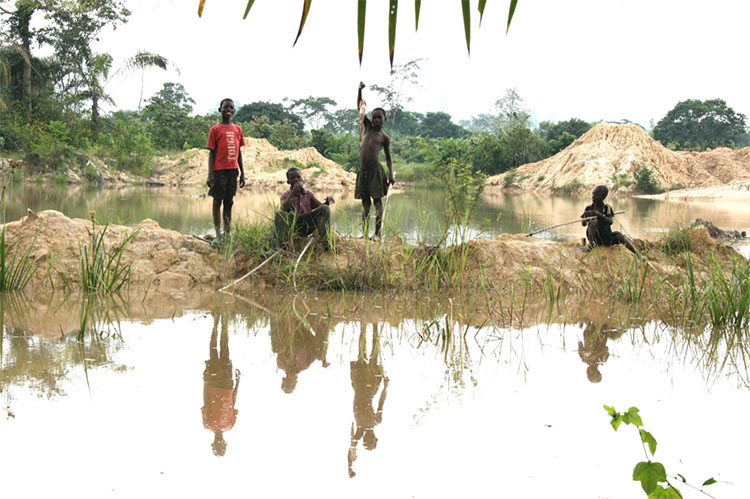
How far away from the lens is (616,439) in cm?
273

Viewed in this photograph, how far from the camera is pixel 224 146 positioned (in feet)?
21.9

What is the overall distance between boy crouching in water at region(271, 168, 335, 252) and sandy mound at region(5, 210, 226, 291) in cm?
69

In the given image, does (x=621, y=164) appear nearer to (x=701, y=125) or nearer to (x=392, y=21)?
(x=701, y=125)

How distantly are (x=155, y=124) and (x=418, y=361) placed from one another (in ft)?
114

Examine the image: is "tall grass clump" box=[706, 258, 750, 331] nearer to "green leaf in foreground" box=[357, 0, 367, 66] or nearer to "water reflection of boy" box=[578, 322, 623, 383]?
"water reflection of boy" box=[578, 322, 623, 383]

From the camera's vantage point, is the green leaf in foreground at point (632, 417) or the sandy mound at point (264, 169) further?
the sandy mound at point (264, 169)

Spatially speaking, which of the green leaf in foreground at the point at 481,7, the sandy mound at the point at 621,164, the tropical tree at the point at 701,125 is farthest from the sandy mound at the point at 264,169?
the green leaf in foreground at the point at 481,7

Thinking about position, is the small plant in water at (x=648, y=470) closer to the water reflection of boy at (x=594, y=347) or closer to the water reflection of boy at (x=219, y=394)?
the water reflection of boy at (x=219, y=394)

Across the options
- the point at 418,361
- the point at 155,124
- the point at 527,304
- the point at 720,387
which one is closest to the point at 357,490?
the point at 418,361

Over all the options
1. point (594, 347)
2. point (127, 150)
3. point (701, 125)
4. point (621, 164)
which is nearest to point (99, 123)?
point (127, 150)

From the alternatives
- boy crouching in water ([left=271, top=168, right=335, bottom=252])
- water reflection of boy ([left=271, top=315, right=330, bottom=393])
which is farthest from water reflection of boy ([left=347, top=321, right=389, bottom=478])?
boy crouching in water ([left=271, top=168, right=335, bottom=252])

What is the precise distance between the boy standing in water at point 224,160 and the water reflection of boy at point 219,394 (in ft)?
9.47

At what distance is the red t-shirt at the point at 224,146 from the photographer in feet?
21.8

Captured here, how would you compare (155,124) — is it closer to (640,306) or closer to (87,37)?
(87,37)
